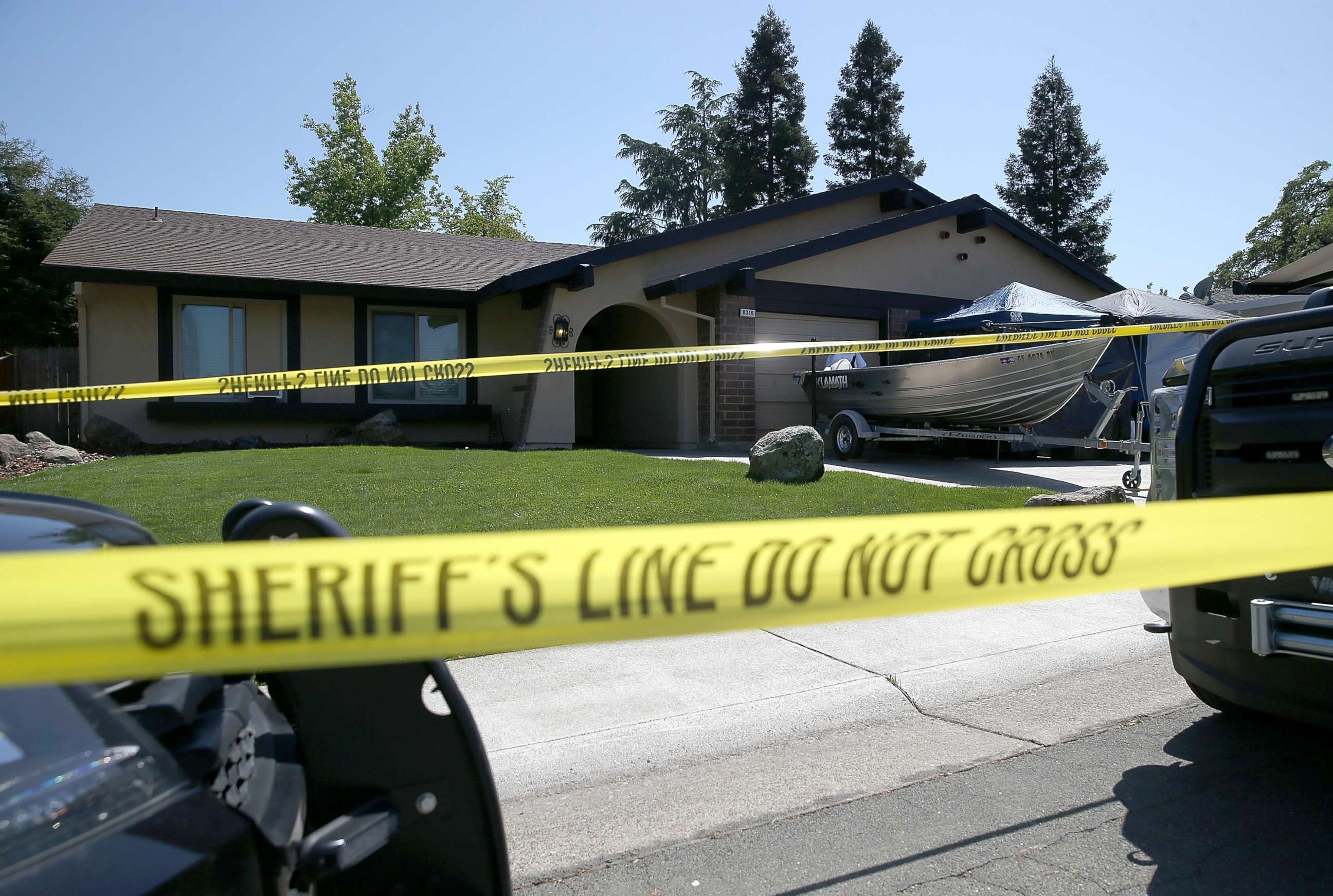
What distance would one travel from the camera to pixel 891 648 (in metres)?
5.23

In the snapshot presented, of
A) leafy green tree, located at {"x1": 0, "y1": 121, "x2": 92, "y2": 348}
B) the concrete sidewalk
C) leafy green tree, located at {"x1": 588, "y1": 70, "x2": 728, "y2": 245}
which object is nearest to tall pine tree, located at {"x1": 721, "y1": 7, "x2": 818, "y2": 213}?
leafy green tree, located at {"x1": 588, "y1": 70, "x2": 728, "y2": 245}

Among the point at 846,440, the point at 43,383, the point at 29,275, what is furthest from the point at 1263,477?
the point at 29,275

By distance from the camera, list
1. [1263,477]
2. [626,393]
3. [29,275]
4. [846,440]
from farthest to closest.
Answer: [29,275] → [626,393] → [846,440] → [1263,477]

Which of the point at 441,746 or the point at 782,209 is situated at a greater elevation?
the point at 782,209

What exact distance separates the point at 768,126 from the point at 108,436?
38.0 m

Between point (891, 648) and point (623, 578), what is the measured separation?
4183 mm

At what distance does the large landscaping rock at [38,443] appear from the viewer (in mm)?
11398

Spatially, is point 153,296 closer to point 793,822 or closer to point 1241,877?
point 793,822

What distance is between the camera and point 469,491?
29.7 feet

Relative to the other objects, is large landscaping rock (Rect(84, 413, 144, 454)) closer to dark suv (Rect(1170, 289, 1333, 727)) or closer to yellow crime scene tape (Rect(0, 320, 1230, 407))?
yellow crime scene tape (Rect(0, 320, 1230, 407))

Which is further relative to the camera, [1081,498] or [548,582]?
[1081,498]

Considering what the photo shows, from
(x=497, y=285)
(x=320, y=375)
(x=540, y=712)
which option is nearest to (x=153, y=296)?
(x=497, y=285)

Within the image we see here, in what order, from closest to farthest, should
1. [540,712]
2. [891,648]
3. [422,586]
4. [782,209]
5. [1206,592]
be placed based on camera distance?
[422,586], [1206,592], [540,712], [891,648], [782,209]

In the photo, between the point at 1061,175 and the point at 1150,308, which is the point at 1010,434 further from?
the point at 1061,175
